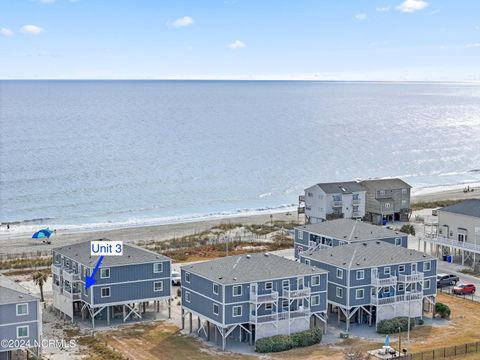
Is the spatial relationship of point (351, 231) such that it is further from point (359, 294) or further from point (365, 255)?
point (359, 294)

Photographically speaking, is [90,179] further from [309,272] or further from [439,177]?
[309,272]

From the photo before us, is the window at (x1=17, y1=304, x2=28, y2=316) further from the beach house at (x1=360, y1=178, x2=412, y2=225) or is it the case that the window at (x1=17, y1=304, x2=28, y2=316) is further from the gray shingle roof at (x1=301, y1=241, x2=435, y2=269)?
the beach house at (x1=360, y1=178, x2=412, y2=225)

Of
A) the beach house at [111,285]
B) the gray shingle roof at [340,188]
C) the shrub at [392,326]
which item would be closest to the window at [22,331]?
the beach house at [111,285]

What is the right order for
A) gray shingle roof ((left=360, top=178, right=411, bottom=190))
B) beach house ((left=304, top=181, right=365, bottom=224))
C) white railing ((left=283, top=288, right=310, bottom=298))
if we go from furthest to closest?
1. gray shingle roof ((left=360, top=178, right=411, bottom=190))
2. beach house ((left=304, top=181, right=365, bottom=224))
3. white railing ((left=283, top=288, right=310, bottom=298))

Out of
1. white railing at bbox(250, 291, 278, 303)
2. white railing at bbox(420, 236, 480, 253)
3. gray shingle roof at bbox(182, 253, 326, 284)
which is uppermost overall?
gray shingle roof at bbox(182, 253, 326, 284)

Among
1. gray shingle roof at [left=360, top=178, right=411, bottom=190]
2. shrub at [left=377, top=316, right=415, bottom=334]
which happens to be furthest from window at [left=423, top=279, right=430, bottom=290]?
gray shingle roof at [left=360, top=178, right=411, bottom=190]

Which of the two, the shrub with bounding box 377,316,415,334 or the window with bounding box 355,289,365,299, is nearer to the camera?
the shrub with bounding box 377,316,415,334
